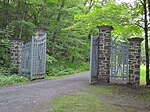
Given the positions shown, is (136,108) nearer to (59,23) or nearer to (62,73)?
(62,73)

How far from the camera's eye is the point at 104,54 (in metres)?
10.4

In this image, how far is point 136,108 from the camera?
587cm

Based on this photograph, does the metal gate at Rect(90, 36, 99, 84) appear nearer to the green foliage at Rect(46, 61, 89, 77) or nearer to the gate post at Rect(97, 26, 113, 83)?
the gate post at Rect(97, 26, 113, 83)

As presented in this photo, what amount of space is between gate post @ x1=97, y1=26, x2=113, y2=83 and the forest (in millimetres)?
608

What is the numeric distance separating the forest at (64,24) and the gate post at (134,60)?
1.44ft

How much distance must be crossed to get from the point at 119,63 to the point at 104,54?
2.43 feet

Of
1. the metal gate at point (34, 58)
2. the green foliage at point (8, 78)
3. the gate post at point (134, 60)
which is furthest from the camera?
the metal gate at point (34, 58)

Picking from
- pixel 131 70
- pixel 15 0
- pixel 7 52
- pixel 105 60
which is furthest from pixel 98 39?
pixel 15 0

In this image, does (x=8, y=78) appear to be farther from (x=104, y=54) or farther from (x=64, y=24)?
(x=64, y=24)

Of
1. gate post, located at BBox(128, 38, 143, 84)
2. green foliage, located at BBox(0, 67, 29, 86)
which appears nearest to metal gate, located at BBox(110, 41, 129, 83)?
gate post, located at BBox(128, 38, 143, 84)

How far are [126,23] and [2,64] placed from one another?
248 inches

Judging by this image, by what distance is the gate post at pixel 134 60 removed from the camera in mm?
10109

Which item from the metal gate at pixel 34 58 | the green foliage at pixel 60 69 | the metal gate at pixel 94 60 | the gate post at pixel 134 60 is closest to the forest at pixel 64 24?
the green foliage at pixel 60 69

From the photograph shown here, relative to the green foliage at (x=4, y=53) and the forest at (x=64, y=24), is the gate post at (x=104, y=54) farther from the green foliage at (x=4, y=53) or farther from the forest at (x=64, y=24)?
the green foliage at (x=4, y=53)
